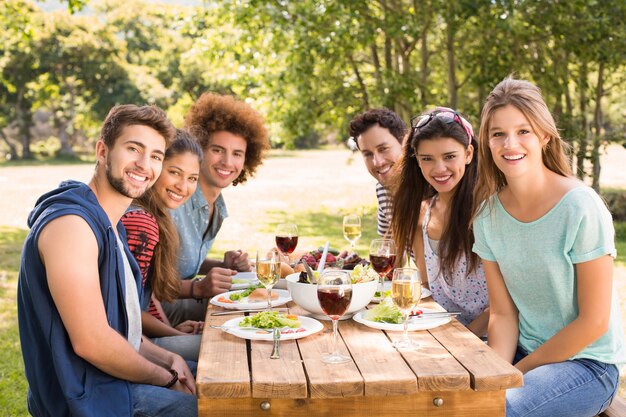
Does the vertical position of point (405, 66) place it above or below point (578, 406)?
above

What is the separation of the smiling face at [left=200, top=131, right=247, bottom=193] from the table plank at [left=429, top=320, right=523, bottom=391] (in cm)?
244

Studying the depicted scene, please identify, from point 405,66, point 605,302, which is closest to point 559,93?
point 405,66

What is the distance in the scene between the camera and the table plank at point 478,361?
2.56 metres

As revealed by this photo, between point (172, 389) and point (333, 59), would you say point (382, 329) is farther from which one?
point (333, 59)

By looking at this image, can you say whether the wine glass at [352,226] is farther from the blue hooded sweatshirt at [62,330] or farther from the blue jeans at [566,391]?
the blue hooded sweatshirt at [62,330]

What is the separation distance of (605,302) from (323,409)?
4.40ft

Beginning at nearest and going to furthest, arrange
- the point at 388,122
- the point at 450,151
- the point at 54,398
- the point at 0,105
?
the point at 54,398 → the point at 450,151 → the point at 388,122 → the point at 0,105

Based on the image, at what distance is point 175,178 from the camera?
445cm

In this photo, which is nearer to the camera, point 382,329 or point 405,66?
point 382,329

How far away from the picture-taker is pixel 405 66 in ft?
42.5

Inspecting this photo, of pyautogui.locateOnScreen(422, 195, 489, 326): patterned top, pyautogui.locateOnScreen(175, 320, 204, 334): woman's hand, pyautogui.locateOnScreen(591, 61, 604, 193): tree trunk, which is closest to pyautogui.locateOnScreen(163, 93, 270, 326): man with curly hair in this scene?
pyautogui.locateOnScreen(175, 320, 204, 334): woman's hand

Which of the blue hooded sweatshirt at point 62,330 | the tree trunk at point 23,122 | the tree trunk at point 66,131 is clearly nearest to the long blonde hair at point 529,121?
the blue hooded sweatshirt at point 62,330

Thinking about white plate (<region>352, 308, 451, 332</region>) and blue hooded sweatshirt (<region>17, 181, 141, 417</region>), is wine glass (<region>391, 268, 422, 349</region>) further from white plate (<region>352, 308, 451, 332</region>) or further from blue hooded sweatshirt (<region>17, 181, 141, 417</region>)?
blue hooded sweatshirt (<region>17, 181, 141, 417</region>)

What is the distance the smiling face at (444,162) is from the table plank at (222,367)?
1.64 meters
